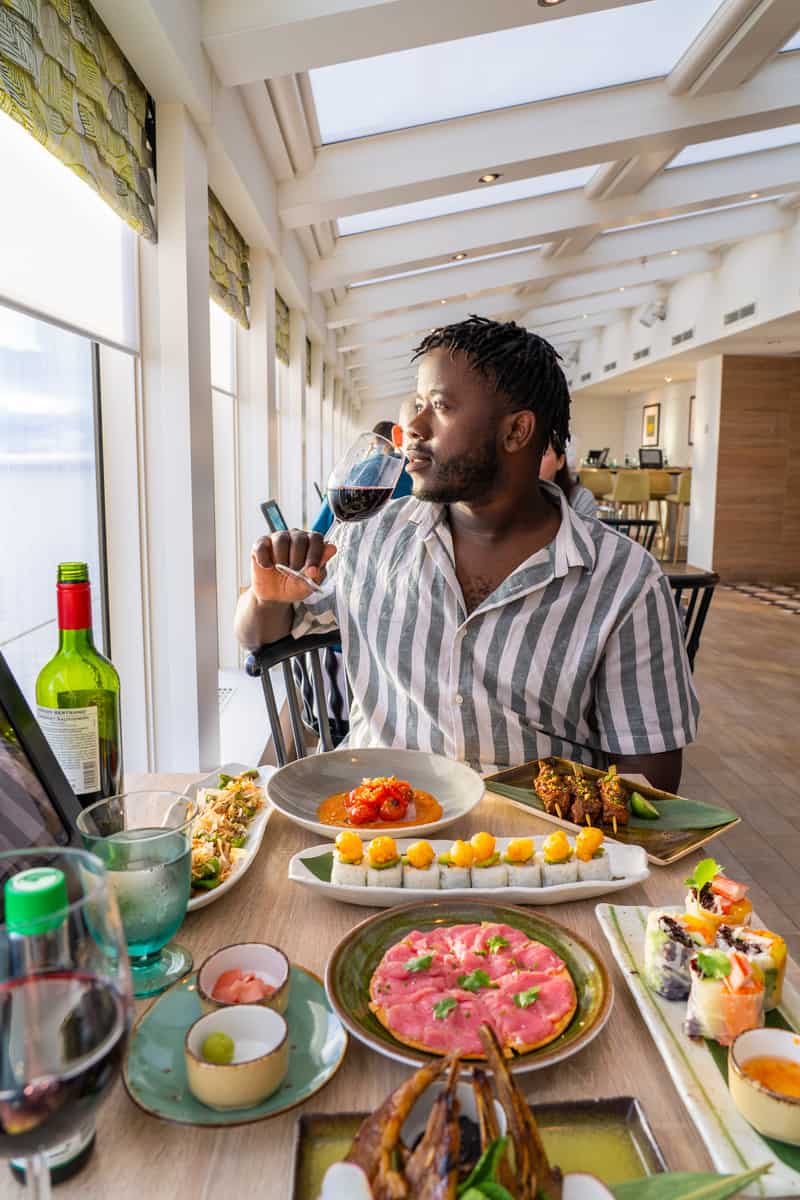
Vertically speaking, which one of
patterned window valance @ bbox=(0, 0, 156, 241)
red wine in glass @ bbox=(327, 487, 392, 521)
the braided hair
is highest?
patterned window valance @ bbox=(0, 0, 156, 241)

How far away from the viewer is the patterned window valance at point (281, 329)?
528cm

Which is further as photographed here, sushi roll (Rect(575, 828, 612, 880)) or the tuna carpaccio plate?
sushi roll (Rect(575, 828, 612, 880))

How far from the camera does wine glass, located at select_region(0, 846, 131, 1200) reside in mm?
407

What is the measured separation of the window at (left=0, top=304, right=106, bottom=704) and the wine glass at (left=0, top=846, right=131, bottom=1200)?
1416mm

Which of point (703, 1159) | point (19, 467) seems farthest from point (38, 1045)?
point (19, 467)

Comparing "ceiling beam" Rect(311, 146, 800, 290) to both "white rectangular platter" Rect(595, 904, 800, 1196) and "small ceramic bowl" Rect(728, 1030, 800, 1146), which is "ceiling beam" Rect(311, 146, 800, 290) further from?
"small ceramic bowl" Rect(728, 1030, 800, 1146)

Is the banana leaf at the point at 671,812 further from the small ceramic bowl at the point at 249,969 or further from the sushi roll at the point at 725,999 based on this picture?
the small ceramic bowl at the point at 249,969

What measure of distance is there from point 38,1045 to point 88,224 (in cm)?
233

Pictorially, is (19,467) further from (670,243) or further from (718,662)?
(670,243)

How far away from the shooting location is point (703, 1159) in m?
0.56

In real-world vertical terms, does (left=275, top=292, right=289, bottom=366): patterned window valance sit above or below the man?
above

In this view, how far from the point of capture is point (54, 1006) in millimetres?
421

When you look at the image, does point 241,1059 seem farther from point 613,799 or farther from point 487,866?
point 613,799

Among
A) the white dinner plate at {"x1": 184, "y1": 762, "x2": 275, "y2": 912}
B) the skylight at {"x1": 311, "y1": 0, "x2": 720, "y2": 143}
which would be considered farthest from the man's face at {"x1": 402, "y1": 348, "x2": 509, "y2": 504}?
the skylight at {"x1": 311, "y1": 0, "x2": 720, "y2": 143}
